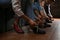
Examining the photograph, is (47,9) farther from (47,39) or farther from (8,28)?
(47,39)

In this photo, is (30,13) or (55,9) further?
(55,9)

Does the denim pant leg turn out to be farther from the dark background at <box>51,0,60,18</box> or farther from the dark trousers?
the dark background at <box>51,0,60,18</box>

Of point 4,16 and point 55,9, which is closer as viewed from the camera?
point 4,16

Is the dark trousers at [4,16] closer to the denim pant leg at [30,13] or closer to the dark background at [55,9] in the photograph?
the denim pant leg at [30,13]

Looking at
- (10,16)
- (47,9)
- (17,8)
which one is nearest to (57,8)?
(47,9)

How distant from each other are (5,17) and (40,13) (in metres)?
0.62

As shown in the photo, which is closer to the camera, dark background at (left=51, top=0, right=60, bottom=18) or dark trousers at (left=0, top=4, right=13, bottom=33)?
dark trousers at (left=0, top=4, right=13, bottom=33)

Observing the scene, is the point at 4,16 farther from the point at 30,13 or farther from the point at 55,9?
the point at 55,9

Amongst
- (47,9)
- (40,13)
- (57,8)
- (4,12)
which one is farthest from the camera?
(57,8)

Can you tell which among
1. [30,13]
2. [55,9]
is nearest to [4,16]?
[30,13]

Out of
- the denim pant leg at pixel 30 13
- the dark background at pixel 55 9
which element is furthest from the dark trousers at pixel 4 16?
the dark background at pixel 55 9

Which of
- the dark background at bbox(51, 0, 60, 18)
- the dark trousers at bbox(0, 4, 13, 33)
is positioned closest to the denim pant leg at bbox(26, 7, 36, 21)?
the dark trousers at bbox(0, 4, 13, 33)

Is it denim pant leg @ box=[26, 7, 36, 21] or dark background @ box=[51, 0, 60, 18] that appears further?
dark background @ box=[51, 0, 60, 18]

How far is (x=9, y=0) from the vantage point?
2.14 meters
